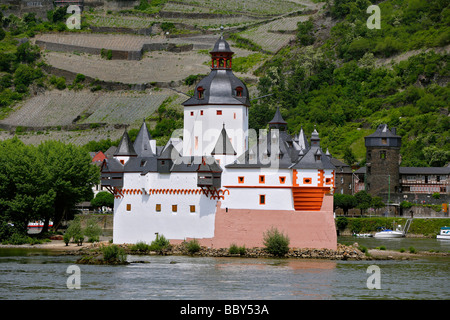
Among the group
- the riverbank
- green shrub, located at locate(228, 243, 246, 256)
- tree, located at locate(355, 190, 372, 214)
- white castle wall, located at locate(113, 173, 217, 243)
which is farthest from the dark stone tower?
green shrub, located at locate(228, 243, 246, 256)

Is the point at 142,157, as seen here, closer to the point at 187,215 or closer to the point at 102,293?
the point at 187,215

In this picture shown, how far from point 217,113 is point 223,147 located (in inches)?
127

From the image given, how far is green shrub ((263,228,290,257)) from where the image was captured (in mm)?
78812

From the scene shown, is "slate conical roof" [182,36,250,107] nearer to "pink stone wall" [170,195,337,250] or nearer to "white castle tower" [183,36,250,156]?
"white castle tower" [183,36,250,156]

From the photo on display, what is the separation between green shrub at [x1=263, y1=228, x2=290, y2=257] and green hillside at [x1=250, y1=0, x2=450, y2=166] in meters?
59.6

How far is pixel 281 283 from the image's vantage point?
65.2 meters

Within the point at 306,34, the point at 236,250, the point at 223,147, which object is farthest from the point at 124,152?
the point at 306,34

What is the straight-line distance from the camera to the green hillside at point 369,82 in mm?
143750

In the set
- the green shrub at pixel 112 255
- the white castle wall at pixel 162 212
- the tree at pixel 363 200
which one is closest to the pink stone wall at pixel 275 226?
the white castle wall at pixel 162 212

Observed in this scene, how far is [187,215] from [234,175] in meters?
4.67

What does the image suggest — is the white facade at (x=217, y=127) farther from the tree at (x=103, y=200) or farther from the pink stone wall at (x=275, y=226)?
the tree at (x=103, y=200)

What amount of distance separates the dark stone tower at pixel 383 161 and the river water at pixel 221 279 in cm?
4995
